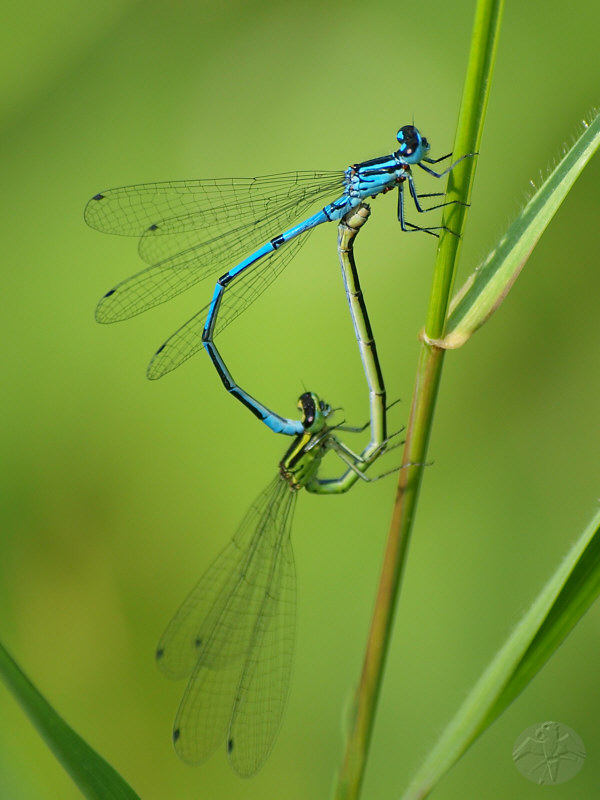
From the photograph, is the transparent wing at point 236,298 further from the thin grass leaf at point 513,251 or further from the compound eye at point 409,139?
the thin grass leaf at point 513,251

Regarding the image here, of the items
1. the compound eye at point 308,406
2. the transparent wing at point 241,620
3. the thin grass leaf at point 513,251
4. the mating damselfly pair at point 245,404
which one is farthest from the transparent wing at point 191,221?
the thin grass leaf at point 513,251

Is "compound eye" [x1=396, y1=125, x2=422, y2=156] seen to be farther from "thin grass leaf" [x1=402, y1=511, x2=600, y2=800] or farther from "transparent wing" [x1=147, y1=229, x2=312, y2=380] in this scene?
"thin grass leaf" [x1=402, y1=511, x2=600, y2=800]

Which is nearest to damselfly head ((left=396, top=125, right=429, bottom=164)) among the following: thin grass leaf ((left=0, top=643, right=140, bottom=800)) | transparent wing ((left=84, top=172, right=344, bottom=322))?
transparent wing ((left=84, top=172, right=344, bottom=322))

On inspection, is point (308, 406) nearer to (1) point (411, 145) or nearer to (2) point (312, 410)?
(2) point (312, 410)

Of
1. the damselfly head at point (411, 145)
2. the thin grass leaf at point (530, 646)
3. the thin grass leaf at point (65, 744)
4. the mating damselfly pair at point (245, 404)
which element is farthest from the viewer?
the mating damselfly pair at point (245, 404)

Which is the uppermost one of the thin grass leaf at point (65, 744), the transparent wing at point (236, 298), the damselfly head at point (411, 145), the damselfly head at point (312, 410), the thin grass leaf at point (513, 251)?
the damselfly head at point (411, 145)

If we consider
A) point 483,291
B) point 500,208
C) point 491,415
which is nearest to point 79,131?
point 500,208

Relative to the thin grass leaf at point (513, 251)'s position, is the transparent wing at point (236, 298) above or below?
above

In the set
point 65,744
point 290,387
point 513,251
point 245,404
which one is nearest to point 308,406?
point 245,404
